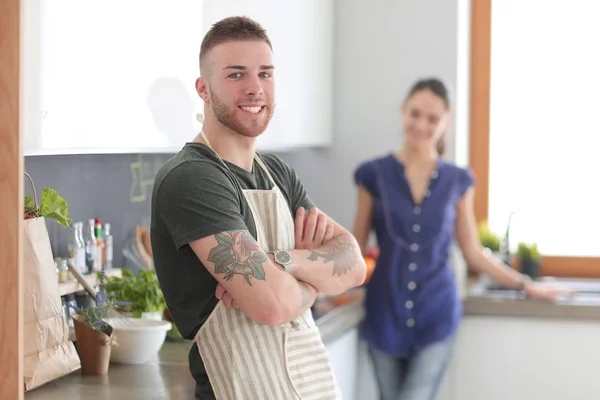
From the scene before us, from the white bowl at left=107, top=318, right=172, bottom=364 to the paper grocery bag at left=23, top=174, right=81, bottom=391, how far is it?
0.81ft

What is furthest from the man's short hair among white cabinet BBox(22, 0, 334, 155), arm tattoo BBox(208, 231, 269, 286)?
arm tattoo BBox(208, 231, 269, 286)

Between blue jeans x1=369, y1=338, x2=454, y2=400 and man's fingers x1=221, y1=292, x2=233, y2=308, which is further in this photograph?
blue jeans x1=369, y1=338, x2=454, y2=400

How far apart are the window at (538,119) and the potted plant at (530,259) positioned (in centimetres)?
20

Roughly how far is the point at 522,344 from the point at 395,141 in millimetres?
927

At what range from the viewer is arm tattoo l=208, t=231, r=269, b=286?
1.45 m

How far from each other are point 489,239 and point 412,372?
1024mm

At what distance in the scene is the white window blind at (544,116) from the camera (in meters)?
3.71

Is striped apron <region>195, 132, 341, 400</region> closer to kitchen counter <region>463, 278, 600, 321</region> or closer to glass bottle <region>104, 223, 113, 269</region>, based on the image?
glass bottle <region>104, 223, 113, 269</region>

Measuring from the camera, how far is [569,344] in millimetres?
3016

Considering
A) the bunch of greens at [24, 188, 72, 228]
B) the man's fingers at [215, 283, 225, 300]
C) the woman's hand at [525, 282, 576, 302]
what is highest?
the bunch of greens at [24, 188, 72, 228]

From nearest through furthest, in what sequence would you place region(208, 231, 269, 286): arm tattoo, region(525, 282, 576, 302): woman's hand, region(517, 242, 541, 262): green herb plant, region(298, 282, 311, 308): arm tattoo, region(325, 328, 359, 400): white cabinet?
region(208, 231, 269, 286): arm tattoo < region(298, 282, 311, 308): arm tattoo < region(325, 328, 359, 400): white cabinet < region(525, 282, 576, 302): woman's hand < region(517, 242, 541, 262): green herb plant

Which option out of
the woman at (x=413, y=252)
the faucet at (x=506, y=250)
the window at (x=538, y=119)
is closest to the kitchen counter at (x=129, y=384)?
the woman at (x=413, y=252)

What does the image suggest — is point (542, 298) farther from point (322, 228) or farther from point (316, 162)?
point (322, 228)

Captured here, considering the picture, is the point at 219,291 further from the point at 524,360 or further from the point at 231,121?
the point at 524,360
